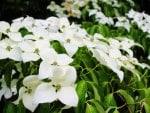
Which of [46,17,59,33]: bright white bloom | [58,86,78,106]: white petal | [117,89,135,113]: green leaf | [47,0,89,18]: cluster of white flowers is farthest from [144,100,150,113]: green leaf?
[47,0,89,18]: cluster of white flowers

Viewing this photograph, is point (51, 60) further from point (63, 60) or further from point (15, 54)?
point (15, 54)

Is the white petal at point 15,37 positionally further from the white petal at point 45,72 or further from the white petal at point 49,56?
the white petal at point 45,72

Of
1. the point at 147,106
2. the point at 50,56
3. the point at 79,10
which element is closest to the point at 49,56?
the point at 50,56

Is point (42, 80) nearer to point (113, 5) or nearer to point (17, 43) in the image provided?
point (17, 43)

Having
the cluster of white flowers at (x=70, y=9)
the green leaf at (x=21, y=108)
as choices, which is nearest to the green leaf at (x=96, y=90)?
the green leaf at (x=21, y=108)

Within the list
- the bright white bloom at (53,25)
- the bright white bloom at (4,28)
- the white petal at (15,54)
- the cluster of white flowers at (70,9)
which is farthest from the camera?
the cluster of white flowers at (70,9)

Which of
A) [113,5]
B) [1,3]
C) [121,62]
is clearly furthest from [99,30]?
[1,3]

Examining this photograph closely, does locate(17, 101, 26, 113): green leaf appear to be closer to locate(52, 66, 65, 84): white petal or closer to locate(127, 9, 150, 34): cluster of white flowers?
locate(52, 66, 65, 84): white petal
